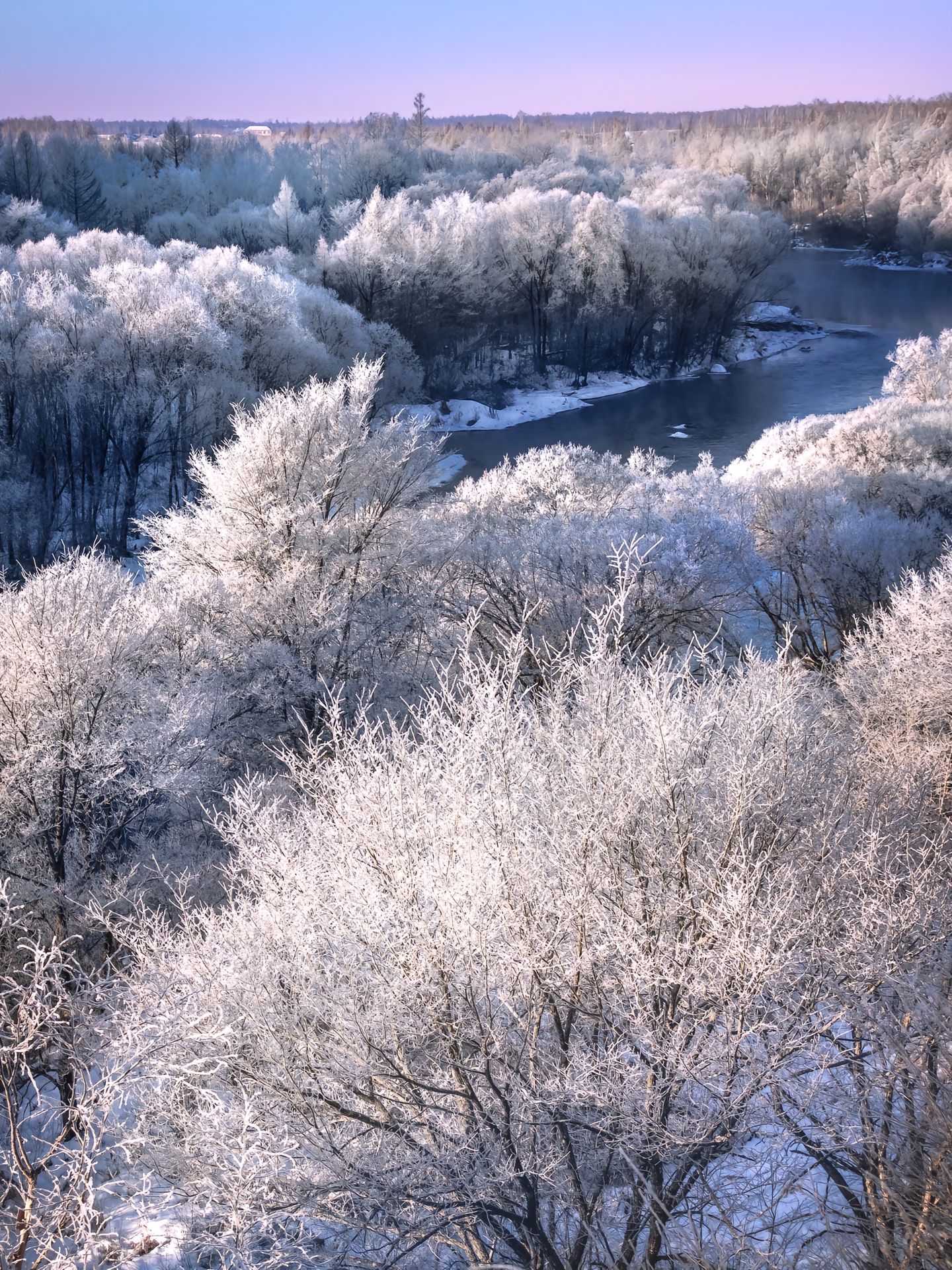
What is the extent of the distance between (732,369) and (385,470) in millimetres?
34120

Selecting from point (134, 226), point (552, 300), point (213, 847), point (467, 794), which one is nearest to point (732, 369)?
point (552, 300)

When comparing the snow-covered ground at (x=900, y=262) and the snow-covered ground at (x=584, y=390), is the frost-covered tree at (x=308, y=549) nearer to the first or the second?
the snow-covered ground at (x=584, y=390)

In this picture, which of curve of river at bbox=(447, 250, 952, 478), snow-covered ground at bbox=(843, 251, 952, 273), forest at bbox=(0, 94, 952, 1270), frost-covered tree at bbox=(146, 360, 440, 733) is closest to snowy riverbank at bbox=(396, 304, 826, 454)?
curve of river at bbox=(447, 250, 952, 478)

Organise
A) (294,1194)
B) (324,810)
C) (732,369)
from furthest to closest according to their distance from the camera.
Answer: (732,369)
(324,810)
(294,1194)

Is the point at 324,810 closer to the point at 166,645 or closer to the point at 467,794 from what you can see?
the point at 467,794

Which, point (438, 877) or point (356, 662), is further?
point (356, 662)

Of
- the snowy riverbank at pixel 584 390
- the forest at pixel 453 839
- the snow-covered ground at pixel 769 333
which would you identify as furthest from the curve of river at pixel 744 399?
the forest at pixel 453 839

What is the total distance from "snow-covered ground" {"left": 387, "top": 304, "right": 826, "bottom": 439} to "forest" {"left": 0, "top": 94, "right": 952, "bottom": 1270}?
385 inches

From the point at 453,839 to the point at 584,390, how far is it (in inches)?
1556

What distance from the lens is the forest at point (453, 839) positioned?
6473mm

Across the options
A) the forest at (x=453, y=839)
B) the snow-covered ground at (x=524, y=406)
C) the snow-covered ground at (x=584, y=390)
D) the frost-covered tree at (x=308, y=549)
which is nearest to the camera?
the forest at (x=453, y=839)

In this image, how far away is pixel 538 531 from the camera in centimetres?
1788

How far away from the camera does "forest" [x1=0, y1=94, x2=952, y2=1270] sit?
6.47 metres

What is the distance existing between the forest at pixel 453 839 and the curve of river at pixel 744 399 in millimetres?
8728
